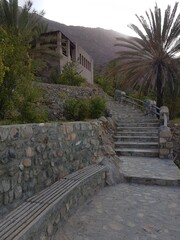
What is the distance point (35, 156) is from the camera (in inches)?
143

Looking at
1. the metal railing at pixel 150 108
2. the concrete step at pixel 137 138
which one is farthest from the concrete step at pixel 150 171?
the metal railing at pixel 150 108

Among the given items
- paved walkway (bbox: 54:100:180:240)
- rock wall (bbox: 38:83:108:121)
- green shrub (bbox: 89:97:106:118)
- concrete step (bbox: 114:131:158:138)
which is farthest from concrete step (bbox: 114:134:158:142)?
paved walkway (bbox: 54:100:180:240)

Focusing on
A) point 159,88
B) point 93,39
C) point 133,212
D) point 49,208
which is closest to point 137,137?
point 159,88

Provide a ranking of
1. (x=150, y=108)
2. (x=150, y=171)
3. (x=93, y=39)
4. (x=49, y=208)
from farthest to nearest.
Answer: (x=93, y=39)
(x=150, y=108)
(x=150, y=171)
(x=49, y=208)

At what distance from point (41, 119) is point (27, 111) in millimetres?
503

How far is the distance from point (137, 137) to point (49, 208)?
634 centimetres

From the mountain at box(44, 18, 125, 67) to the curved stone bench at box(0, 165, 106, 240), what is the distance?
43.3 m

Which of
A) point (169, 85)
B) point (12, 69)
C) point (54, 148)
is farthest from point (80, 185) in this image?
point (169, 85)

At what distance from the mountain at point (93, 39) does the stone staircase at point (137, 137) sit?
122ft

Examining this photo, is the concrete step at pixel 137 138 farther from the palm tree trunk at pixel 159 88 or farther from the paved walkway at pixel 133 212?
the palm tree trunk at pixel 159 88

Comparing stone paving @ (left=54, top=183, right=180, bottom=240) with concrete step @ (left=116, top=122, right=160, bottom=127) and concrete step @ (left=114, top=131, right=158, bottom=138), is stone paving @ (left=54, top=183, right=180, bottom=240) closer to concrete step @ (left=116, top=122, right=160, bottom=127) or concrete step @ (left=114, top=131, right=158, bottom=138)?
concrete step @ (left=114, top=131, right=158, bottom=138)

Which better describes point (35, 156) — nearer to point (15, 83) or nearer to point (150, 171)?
point (15, 83)

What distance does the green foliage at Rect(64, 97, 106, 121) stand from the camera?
8.41 metres

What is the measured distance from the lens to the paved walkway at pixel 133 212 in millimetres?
3395
